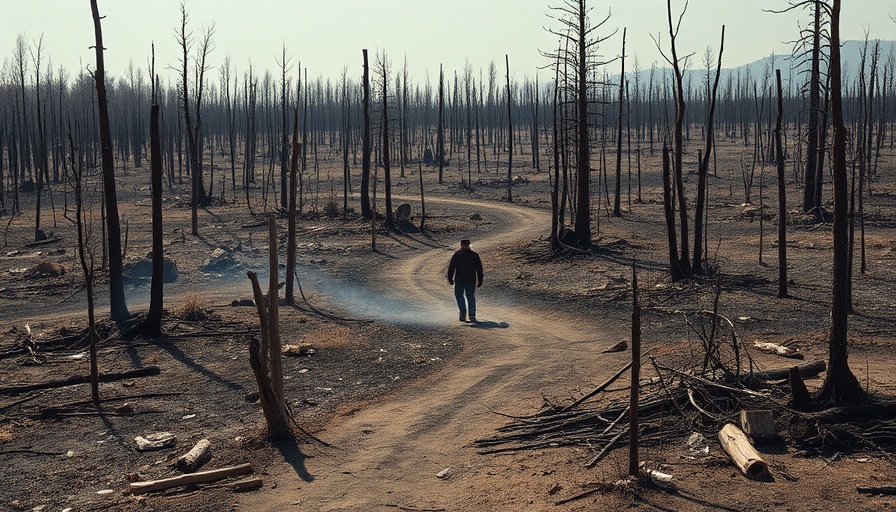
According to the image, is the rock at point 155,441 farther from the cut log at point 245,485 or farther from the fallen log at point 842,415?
the fallen log at point 842,415

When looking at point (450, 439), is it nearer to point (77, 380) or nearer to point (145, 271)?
point (77, 380)

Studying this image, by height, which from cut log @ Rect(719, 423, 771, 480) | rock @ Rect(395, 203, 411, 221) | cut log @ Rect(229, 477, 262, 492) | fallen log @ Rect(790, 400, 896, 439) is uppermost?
rock @ Rect(395, 203, 411, 221)

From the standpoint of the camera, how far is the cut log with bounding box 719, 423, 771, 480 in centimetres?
823

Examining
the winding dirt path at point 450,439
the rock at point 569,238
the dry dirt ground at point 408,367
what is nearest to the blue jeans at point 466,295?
the dry dirt ground at point 408,367

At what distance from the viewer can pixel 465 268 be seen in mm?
17406

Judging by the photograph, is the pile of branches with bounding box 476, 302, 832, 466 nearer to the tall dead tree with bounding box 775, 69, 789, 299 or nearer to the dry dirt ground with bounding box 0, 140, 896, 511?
the dry dirt ground with bounding box 0, 140, 896, 511

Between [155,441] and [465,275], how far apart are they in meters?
8.17

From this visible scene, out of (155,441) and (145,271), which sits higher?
(145,271)

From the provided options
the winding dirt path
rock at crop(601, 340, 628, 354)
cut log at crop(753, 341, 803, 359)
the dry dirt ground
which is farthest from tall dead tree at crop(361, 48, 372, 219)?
cut log at crop(753, 341, 803, 359)

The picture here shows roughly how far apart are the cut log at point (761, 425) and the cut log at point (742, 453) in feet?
0.41

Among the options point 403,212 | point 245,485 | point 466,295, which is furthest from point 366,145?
point 245,485

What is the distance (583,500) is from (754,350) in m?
7.26

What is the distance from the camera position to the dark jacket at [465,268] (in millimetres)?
17391

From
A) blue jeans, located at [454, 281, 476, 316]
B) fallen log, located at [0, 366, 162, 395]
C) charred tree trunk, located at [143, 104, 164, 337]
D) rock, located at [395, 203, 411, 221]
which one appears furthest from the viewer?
rock, located at [395, 203, 411, 221]
